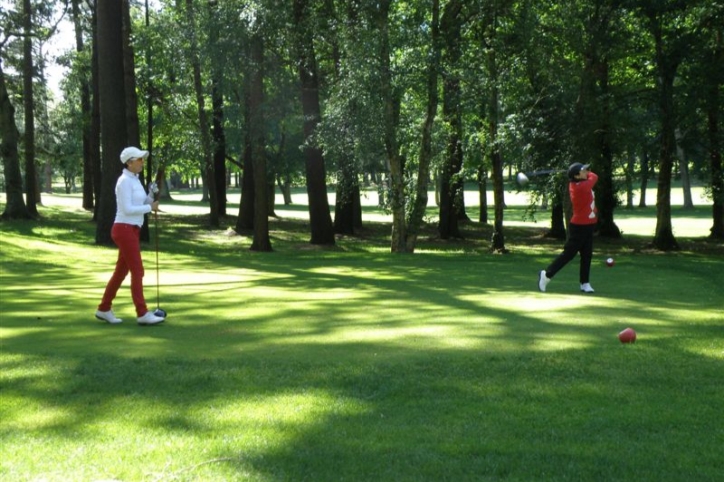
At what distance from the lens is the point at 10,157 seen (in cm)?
3797

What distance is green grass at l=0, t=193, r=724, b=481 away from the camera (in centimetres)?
543

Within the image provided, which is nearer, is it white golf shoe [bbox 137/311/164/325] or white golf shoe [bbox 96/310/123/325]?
white golf shoe [bbox 137/311/164/325]

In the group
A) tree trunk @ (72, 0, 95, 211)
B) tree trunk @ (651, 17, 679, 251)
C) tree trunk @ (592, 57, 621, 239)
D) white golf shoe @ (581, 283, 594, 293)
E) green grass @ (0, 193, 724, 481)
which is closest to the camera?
green grass @ (0, 193, 724, 481)

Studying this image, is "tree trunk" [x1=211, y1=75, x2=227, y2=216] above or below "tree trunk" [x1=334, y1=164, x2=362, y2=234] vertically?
above

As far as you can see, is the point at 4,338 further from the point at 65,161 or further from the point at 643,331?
the point at 65,161

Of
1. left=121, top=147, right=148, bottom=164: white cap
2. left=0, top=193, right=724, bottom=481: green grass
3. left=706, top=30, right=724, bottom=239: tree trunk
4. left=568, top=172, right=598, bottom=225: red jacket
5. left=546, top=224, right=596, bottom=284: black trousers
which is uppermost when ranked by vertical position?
left=706, top=30, right=724, bottom=239: tree trunk

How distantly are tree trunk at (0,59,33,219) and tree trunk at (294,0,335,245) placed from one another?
14.1 meters

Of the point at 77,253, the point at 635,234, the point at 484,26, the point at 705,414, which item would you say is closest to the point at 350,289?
the point at 705,414

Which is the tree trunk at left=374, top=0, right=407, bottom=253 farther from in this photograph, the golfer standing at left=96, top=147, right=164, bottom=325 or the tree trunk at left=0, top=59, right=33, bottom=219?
the tree trunk at left=0, top=59, right=33, bottom=219

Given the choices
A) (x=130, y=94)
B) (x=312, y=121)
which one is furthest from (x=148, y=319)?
(x=130, y=94)

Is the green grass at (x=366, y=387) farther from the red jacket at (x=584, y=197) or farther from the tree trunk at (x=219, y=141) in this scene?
the tree trunk at (x=219, y=141)

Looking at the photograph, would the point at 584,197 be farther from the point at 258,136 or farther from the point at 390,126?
the point at 258,136

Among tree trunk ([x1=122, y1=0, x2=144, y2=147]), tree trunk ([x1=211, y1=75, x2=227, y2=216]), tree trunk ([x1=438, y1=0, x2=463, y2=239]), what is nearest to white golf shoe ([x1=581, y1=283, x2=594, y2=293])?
tree trunk ([x1=438, y1=0, x2=463, y2=239])

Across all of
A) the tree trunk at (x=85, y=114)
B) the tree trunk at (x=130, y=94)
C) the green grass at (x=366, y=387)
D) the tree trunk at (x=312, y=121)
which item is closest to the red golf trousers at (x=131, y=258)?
the green grass at (x=366, y=387)
